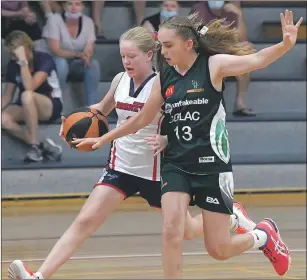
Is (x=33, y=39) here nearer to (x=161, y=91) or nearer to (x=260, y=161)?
(x=260, y=161)

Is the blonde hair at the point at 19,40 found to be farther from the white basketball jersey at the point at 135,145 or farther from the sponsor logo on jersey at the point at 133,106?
the sponsor logo on jersey at the point at 133,106

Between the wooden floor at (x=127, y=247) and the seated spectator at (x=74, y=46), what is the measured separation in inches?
69.5

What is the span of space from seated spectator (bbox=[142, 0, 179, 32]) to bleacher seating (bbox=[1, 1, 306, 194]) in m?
0.17

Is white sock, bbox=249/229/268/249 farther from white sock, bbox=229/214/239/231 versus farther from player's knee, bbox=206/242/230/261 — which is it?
player's knee, bbox=206/242/230/261

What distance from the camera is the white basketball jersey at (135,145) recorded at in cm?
602

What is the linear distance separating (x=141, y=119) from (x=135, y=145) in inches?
16.6

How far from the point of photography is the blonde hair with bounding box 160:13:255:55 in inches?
221

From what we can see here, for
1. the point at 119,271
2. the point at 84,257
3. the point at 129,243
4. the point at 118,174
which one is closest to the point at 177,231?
the point at 118,174

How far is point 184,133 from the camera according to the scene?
18.2 feet

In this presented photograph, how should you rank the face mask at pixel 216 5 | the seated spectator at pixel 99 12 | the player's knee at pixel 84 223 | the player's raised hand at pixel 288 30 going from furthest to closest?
the seated spectator at pixel 99 12
the face mask at pixel 216 5
the player's knee at pixel 84 223
the player's raised hand at pixel 288 30

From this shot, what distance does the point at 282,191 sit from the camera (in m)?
12.5

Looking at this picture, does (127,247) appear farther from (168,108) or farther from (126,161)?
(168,108)

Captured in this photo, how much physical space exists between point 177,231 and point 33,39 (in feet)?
22.6

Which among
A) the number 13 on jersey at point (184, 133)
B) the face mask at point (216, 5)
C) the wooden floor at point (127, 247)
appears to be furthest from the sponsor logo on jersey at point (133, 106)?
the face mask at point (216, 5)
